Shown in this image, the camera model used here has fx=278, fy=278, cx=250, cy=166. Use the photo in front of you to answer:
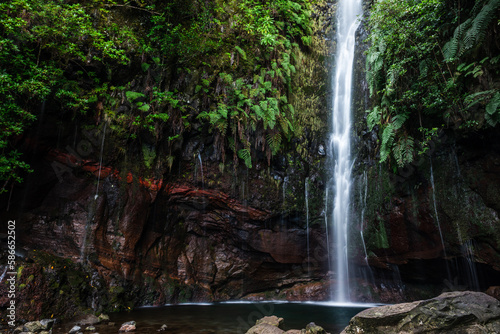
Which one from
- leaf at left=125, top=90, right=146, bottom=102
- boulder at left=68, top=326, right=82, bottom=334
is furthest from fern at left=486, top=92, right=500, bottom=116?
boulder at left=68, top=326, right=82, bottom=334

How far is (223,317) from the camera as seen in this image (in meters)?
7.65

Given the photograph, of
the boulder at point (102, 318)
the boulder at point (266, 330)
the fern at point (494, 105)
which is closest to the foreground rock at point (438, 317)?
the boulder at point (266, 330)

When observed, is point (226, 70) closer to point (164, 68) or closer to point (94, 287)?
point (164, 68)

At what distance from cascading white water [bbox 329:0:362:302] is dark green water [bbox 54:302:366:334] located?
5.68 ft

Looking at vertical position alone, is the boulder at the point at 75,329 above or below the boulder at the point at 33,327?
below

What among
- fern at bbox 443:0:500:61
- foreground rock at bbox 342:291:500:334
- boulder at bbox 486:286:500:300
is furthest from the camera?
boulder at bbox 486:286:500:300

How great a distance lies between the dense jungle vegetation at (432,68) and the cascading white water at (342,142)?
229 centimetres

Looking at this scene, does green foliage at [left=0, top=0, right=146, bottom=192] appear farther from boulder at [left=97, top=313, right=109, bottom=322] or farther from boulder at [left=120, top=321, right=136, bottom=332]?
boulder at [left=120, top=321, right=136, bottom=332]

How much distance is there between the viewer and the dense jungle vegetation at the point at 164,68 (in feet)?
25.0

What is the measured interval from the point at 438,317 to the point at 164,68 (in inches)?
409

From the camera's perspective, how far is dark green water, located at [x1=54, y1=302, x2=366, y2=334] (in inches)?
251

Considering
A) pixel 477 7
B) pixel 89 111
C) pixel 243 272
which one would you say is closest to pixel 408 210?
pixel 477 7

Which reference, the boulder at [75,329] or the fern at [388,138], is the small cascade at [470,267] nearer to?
the fern at [388,138]

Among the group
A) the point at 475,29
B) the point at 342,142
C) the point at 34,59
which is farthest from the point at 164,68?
the point at 475,29
